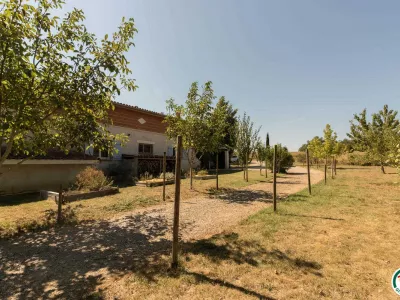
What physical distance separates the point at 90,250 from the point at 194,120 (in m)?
8.55

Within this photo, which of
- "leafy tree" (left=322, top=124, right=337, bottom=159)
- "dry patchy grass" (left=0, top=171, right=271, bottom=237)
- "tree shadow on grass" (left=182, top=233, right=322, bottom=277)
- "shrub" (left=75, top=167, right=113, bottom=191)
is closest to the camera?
"tree shadow on grass" (left=182, top=233, right=322, bottom=277)

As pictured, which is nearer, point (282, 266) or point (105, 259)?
point (282, 266)

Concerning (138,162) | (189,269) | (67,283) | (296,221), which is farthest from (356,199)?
(138,162)

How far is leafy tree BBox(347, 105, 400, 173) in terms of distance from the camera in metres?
16.0

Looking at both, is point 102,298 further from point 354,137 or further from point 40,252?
point 354,137

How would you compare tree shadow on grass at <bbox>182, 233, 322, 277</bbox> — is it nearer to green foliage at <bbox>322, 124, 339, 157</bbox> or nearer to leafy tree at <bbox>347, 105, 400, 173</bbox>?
leafy tree at <bbox>347, 105, 400, 173</bbox>

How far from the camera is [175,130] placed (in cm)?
1265

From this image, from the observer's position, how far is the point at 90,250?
4781 mm

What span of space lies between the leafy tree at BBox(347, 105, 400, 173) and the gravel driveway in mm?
11515

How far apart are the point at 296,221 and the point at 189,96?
8.76 m

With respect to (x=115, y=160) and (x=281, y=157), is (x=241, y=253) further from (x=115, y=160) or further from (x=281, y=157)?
(x=281, y=157)

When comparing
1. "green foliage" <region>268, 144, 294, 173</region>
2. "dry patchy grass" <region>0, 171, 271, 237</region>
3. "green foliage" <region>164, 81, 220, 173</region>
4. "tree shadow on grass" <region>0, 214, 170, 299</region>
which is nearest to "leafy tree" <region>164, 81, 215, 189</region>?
"green foliage" <region>164, 81, 220, 173</region>

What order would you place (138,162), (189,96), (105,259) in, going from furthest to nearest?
1. (138,162)
2. (189,96)
3. (105,259)

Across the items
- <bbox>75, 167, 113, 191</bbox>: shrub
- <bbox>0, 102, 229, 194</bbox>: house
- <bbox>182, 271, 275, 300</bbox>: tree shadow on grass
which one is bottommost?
<bbox>182, 271, 275, 300</bbox>: tree shadow on grass
